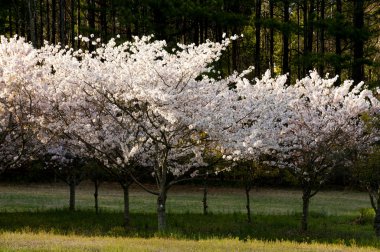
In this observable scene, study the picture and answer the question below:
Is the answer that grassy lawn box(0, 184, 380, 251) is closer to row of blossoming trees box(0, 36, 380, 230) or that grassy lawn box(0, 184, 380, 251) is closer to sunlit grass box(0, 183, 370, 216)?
sunlit grass box(0, 183, 370, 216)

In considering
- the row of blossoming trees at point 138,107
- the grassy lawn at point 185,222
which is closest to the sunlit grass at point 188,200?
the grassy lawn at point 185,222

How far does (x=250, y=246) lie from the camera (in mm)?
13656

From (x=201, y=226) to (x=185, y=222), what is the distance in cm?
135

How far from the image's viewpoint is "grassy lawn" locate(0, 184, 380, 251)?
13961mm

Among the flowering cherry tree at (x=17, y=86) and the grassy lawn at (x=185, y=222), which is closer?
the grassy lawn at (x=185, y=222)

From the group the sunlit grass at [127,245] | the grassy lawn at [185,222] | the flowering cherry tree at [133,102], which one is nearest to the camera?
the sunlit grass at [127,245]

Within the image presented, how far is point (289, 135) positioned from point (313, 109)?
1432 millimetres

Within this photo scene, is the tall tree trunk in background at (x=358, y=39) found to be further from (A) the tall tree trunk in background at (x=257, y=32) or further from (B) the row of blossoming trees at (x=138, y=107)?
(B) the row of blossoming trees at (x=138, y=107)

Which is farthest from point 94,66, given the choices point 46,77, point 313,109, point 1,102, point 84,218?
point 313,109

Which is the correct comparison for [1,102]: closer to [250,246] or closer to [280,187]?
[250,246]

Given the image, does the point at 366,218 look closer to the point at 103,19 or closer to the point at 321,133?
the point at 321,133

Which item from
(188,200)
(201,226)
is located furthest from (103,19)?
(201,226)

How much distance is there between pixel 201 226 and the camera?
20625 mm

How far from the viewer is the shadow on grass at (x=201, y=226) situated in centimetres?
1761
